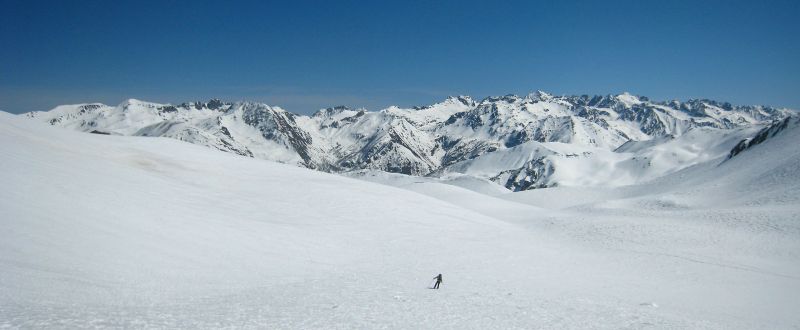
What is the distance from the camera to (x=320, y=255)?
30797mm

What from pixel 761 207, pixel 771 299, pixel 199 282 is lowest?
pixel 199 282

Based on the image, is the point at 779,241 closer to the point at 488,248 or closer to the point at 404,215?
the point at 488,248

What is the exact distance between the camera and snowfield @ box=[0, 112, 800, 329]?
18156 millimetres

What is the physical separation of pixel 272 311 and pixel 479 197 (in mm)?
64480

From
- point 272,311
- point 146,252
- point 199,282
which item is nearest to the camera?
point 272,311

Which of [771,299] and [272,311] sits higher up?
[771,299]

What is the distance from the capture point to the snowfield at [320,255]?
59.6 feet

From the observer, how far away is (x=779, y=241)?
39.8 metres

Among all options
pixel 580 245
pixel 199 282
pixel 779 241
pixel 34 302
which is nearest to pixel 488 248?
pixel 580 245

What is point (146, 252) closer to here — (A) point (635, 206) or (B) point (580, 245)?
(B) point (580, 245)

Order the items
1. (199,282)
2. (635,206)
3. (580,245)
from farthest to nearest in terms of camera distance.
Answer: (635,206), (580,245), (199,282)

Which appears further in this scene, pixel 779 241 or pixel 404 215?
pixel 404 215

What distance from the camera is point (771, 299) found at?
2636 centimetres

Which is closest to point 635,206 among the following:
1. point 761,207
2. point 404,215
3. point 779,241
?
point 761,207
